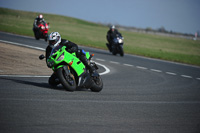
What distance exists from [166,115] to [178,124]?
78 cm

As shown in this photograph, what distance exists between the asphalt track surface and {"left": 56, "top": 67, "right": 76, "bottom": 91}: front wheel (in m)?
0.18

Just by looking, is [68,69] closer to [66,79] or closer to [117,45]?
[66,79]

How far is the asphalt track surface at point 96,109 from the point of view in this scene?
18.7 ft

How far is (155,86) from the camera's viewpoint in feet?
38.4

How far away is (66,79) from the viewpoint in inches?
338

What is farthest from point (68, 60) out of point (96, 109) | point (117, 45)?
point (117, 45)

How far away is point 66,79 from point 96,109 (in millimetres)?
1679

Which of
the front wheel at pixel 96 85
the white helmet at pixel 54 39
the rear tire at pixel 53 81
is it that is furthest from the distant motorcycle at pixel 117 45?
the white helmet at pixel 54 39

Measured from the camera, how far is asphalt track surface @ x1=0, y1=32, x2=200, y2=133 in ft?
18.7

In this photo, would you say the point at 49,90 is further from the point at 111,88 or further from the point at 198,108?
the point at 198,108

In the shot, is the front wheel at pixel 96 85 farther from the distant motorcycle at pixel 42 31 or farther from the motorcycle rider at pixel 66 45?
the distant motorcycle at pixel 42 31

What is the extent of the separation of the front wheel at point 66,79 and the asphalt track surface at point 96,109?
0.18 meters

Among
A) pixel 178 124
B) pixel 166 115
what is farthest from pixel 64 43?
pixel 178 124

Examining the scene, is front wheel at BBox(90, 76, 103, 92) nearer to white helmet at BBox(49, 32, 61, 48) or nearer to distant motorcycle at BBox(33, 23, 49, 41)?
white helmet at BBox(49, 32, 61, 48)
